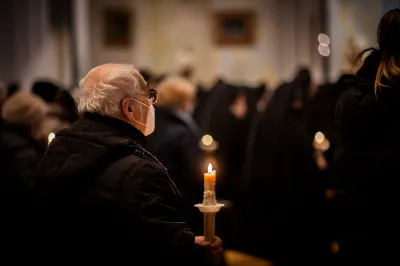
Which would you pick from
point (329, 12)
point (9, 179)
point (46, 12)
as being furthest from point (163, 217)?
point (46, 12)

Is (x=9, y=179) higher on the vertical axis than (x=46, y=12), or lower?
lower

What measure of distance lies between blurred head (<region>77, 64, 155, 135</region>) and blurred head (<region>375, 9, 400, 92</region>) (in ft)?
3.67

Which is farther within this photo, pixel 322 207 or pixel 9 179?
pixel 322 207

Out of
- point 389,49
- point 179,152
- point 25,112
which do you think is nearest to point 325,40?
point 179,152

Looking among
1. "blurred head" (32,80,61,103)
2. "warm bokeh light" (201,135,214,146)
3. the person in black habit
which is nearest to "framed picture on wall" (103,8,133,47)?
"warm bokeh light" (201,135,214,146)

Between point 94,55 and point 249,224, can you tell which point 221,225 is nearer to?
point 249,224

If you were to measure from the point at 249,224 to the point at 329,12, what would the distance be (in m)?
3.78

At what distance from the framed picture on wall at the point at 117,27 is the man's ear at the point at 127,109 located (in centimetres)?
1234

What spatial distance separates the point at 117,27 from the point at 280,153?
955 cm

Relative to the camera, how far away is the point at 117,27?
15.0 meters

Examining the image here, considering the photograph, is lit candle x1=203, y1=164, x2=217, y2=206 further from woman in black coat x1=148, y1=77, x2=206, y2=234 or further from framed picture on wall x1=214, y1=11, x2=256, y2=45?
framed picture on wall x1=214, y1=11, x2=256, y2=45

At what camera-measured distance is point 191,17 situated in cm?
1522

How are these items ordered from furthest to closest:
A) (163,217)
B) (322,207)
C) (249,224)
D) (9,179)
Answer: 1. (249,224)
2. (322,207)
3. (9,179)
4. (163,217)

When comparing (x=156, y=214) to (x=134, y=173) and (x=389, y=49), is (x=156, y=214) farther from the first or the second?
(x=389, y=49)
